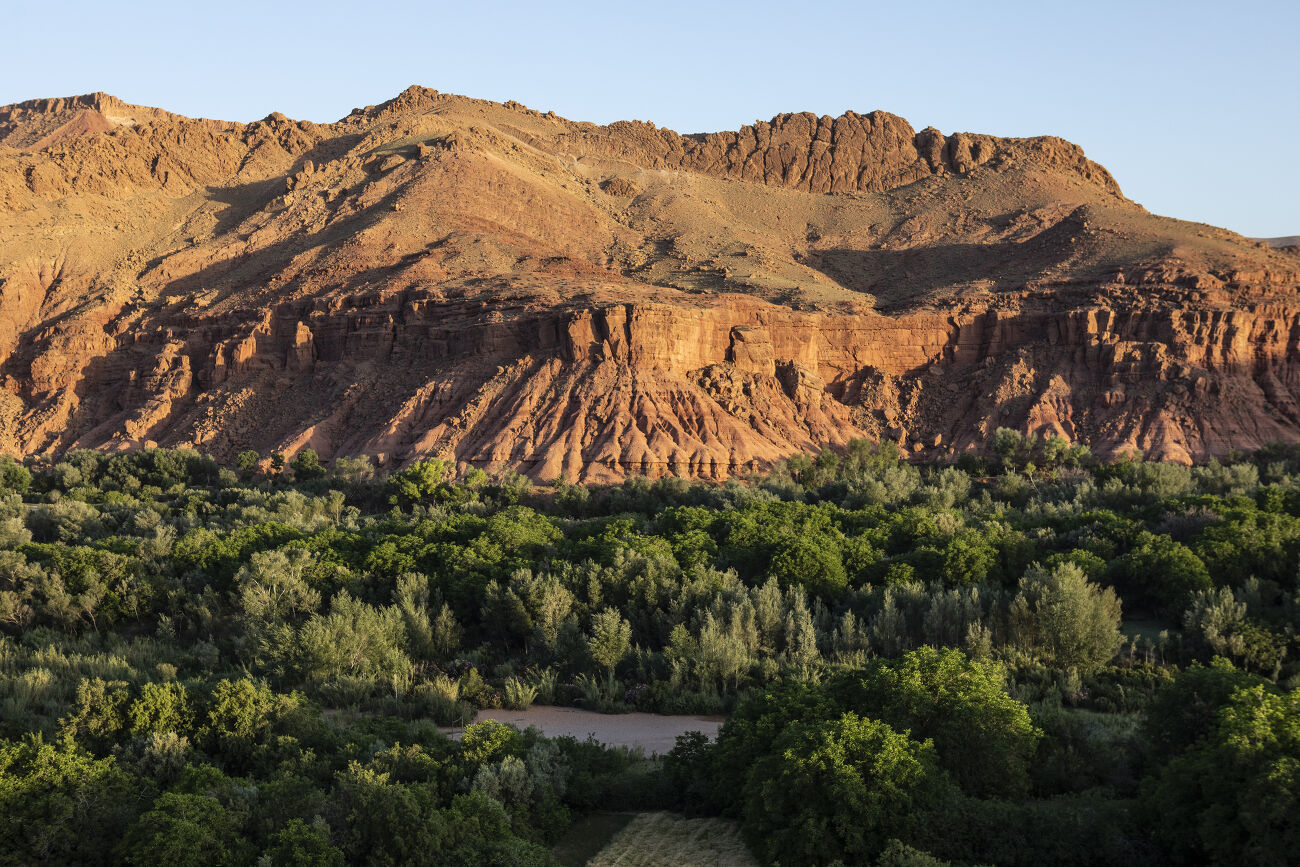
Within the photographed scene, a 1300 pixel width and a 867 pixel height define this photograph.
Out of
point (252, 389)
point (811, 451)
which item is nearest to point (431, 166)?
point (252, 389)

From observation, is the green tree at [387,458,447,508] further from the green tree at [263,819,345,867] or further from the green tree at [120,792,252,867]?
the green tree at [263,819,345,867]

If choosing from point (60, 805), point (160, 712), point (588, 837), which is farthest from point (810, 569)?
point (60, 805)

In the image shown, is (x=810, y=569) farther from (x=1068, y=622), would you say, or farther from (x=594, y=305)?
(x=594, y=305)

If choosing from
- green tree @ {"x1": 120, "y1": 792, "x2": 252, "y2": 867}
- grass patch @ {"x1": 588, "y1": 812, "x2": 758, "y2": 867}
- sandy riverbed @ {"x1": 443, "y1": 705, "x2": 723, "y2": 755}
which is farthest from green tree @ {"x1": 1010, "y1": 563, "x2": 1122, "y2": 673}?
green tree @ {"x1": 120, "y1": 792, "x2": 252, "y2": 867}

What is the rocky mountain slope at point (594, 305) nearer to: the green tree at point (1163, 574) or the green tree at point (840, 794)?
the green tree at point (1163, 574)

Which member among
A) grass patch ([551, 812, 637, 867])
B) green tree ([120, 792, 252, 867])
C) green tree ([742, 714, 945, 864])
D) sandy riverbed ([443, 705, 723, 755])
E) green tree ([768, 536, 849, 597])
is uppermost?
green tree ([742, 714, 945, 864])

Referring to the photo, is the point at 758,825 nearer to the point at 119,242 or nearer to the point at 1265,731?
the point at 1265,731

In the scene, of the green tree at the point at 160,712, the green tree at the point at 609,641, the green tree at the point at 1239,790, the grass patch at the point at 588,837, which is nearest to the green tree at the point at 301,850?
the grass patch at the point at 588,837
